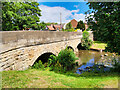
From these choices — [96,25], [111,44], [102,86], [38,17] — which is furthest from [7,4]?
[102,86]

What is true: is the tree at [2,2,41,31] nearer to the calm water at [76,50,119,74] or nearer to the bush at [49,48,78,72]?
the bush at [49,48,78,72]

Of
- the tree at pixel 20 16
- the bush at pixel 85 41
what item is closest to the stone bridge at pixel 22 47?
the tree at pixel 20 16

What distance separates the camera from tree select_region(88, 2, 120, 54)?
19.8ft

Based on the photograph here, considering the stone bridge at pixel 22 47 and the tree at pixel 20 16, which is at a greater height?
the tree at pixel 20 16

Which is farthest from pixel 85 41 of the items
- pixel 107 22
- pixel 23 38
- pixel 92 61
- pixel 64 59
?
pixel 23 38

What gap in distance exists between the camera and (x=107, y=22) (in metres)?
6.48

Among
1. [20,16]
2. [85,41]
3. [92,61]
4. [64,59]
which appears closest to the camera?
[64,59]

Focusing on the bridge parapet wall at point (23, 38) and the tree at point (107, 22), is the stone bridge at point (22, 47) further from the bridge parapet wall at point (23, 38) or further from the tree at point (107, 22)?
the tree at point (107, 22)

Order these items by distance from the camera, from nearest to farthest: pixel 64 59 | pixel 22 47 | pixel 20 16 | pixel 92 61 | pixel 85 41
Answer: pixel 22 47 → pixel 64 59 → pixel 92 61 → pixel 20 16 → pixel 85 41

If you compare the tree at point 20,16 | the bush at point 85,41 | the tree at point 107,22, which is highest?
the tree at point 20,16

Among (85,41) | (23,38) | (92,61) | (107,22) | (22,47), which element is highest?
(107,22)

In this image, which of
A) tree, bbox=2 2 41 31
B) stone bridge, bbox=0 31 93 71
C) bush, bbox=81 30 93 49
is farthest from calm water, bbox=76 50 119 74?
tree, bbox=2 2 41 31

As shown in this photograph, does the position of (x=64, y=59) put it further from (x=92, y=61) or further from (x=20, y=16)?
(x=20, y=16)

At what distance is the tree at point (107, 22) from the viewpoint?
19.8 ft
